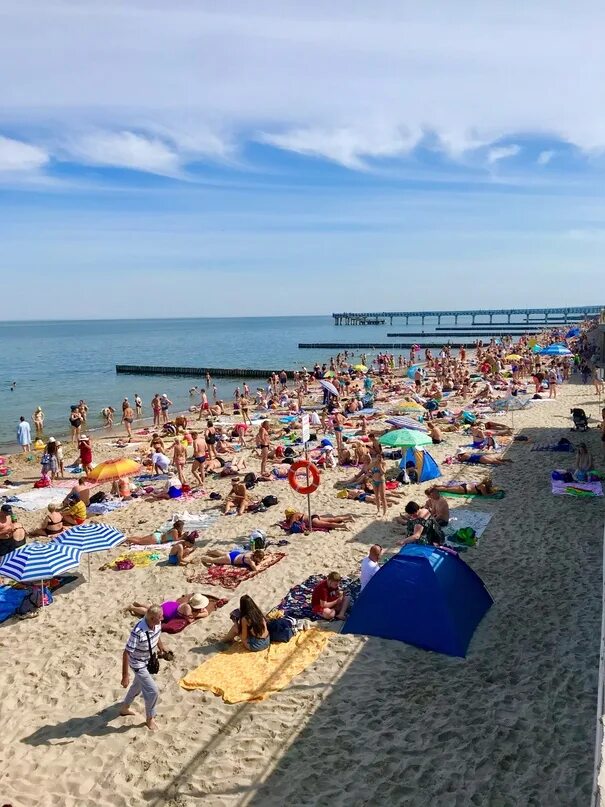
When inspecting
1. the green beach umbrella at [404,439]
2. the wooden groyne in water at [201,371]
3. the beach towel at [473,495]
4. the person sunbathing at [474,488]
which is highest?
the green beach umbrella at [404,439]

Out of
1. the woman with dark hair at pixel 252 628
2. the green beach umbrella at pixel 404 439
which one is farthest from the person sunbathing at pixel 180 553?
the green beach umbrella at pixel 404 439

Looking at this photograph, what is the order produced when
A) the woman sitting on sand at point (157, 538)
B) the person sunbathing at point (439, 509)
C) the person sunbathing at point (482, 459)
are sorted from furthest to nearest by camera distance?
the person sunbathing at point (482, 459) → the woman sitting on sand at point (157, 538) → the person sunbathing at point (439, 509)

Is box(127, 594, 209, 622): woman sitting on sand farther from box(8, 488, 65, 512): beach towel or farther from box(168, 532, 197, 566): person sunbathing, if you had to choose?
box(8, 488, 65, 512): beach towel

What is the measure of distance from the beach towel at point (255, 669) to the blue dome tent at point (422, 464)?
6.99 metres

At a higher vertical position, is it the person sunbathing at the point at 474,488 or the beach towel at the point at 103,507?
the person sunbathing at the point at 474,488

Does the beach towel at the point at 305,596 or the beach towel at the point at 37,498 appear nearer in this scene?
the beach towel at the point at 305,596

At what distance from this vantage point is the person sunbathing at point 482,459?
567 inches

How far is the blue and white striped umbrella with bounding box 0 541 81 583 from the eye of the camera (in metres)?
7.80

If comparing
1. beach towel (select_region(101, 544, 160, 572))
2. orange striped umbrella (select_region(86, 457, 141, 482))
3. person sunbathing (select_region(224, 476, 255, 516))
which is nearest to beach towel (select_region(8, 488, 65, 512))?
orange striped umbrella (select_region(86, 457, 141, 482))

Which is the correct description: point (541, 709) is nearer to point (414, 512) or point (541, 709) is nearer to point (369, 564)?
point (369, 564)

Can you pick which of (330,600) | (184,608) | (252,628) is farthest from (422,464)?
(252,628)

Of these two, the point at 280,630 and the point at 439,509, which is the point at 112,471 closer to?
the point at 439,509

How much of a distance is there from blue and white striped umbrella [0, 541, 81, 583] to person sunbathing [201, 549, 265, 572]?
2041 mm

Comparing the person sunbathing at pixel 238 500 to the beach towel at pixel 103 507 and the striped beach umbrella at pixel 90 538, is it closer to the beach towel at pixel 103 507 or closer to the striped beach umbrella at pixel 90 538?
the beach towel at pixel 103 507
